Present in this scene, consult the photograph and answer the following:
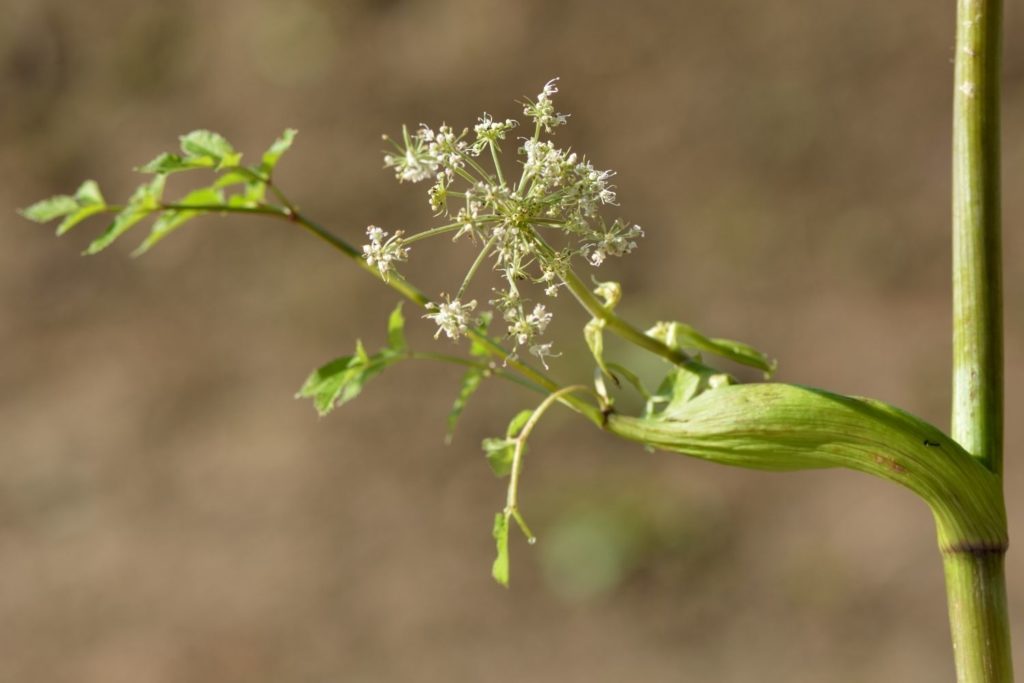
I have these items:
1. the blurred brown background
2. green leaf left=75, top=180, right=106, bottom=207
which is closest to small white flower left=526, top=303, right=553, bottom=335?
green leaf left=75, top=180, right=106, bottom=207

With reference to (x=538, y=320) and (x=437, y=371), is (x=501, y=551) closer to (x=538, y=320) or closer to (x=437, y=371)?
(x=538, y=320)

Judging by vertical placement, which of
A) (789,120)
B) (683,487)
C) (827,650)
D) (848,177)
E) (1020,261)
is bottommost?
(827,650)

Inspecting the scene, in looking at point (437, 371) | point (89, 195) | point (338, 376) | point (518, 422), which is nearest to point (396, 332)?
point (338, 376)

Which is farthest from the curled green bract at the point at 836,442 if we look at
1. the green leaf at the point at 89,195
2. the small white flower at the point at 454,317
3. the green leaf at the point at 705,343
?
the green leaf at the point at 89,195

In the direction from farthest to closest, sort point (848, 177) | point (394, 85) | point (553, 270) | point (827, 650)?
point (394, 85) < point (848, 177) < point (827, 650) < point (553, 270)

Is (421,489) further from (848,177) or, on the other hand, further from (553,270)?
(553,270)

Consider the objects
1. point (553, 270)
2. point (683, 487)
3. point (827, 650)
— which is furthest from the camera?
point (683, 487)

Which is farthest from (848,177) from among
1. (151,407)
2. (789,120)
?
(151,407)
